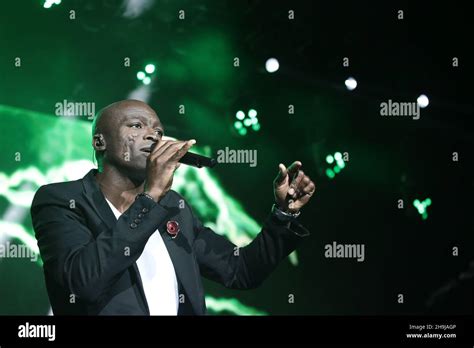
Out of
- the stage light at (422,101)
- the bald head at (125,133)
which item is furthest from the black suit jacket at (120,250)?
the stage light at (422,101)

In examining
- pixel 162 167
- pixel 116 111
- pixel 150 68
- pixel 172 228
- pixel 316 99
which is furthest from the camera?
pixel 316 99

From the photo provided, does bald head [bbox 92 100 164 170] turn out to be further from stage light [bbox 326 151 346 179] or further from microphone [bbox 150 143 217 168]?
stage light [bbox 326 151 346 179]

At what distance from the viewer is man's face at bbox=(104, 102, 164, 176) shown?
3033mm

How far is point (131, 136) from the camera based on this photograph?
3.05 metres

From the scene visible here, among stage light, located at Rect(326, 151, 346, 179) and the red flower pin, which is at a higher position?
stage light, located at Rect(326, 151, 346, 179)

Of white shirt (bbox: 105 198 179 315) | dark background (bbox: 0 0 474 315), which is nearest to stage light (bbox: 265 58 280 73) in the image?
dark background (bbox: 0 0 474 315)

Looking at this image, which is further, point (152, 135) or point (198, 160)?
point (152, 135)

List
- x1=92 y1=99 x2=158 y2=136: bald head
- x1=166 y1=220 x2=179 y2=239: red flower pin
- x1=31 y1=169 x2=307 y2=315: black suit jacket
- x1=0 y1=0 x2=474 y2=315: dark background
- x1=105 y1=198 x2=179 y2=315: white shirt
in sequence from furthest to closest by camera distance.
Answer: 1. x1=0 y1=0 x2=474 y2=315: dark background
2. x1=92 y1=99 x2=158 y2=136: bald head
3. x1=166 y1=220 x2=179 y2=239: red flower pin
4. x1=105 y1=198 x2=179 y2=315: white shirt
5. x1=31 y1=169 x2=307 y2=315: black suit jacket

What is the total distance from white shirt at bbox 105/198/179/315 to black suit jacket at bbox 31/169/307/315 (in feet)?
0.11

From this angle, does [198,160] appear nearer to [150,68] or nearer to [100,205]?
[100,205]

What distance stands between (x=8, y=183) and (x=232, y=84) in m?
1.33

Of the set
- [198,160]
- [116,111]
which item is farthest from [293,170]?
[116,111]

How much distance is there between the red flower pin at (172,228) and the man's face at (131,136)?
0.82 ft

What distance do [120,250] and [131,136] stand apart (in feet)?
2.04
